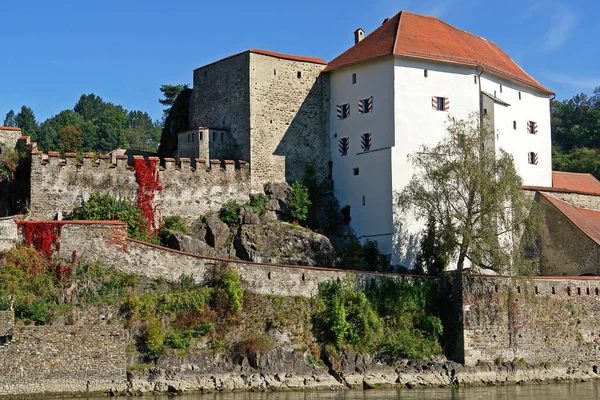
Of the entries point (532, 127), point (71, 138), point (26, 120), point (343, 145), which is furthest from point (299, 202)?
point (26, 120)

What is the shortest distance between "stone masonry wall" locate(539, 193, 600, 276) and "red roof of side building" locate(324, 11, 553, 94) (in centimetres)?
784

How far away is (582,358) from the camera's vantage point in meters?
46.8

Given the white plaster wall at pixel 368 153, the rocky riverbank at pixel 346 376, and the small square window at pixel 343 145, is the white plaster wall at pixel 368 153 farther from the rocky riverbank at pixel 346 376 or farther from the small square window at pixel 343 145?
the rocky riverbank at pixel 346 376

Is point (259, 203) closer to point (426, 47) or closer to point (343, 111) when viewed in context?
point (343, 111)

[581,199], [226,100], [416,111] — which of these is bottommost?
[581,199]

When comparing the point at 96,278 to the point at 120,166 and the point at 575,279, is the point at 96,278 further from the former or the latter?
the point at 575,279

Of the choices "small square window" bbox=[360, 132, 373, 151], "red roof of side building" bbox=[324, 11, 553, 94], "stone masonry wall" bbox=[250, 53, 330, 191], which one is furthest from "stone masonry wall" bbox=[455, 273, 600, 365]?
"red roof of side building" bbox=[324, 11, 553, 94]

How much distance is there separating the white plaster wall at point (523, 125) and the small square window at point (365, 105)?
6.09m

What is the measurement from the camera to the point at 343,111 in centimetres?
5444

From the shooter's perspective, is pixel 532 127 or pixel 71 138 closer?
pixel 532 127

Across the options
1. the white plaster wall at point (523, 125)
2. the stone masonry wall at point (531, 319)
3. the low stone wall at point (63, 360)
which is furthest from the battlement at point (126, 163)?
the white plaster wall at point (523, 125)

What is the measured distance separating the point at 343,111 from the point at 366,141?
2.36m

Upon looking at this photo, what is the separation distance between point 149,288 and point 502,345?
14.8 meters

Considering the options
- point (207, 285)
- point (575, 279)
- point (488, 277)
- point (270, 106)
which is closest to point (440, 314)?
point (488, 277)
